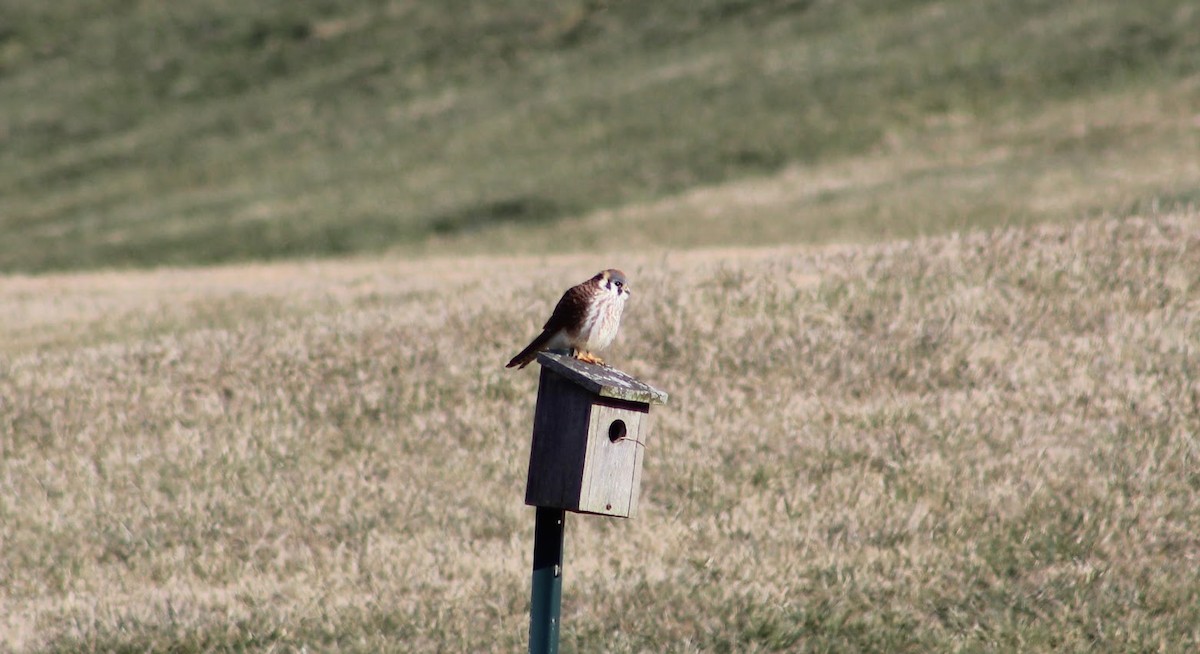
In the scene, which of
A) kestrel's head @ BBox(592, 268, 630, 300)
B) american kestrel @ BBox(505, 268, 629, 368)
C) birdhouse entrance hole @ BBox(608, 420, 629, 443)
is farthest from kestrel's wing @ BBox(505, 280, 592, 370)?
birdhouse entrance hole @ BBox(608, 420, 629, 443)

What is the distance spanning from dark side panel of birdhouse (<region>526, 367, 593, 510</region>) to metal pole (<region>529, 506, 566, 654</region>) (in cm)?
18

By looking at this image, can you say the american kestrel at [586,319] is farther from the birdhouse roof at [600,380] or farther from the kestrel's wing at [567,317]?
the birdhouse roof at [600,380]

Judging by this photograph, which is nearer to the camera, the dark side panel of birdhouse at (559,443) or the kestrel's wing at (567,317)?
the dark side panel of birdhouse at (559,443)

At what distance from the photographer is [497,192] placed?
3569 centimetres

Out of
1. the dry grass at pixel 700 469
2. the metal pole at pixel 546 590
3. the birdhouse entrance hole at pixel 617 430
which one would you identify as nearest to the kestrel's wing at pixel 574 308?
the birdhouse entrance hole at pixel 617 430

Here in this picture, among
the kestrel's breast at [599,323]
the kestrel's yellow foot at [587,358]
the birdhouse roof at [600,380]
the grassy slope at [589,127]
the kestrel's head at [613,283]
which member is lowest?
the birdhouse roof at [600,380]

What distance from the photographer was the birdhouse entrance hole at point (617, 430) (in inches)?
286

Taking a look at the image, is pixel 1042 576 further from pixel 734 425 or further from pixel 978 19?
pixel 978 19

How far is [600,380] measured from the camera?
6918 mm

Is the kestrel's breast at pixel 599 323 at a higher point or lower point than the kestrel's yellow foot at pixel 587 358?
higher

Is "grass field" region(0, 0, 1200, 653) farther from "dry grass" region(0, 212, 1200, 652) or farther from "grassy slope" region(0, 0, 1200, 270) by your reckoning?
"grassy slope" region(0, 0, 1200, 270)

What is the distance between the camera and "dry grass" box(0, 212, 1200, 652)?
9469mm

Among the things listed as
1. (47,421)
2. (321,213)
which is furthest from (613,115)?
(47,421)

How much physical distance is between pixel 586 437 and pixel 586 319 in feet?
2.61
